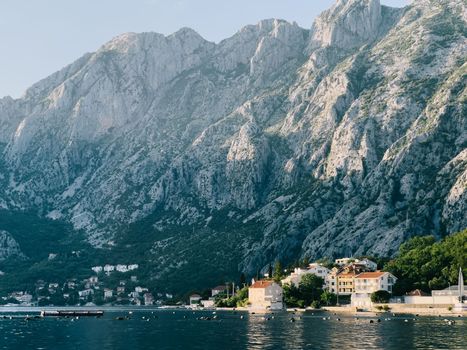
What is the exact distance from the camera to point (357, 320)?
603 ft

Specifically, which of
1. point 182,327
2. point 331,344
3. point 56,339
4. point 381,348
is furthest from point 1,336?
point 381,348

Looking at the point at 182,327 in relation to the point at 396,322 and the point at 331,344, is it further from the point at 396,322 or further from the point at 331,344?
the point at 331,344

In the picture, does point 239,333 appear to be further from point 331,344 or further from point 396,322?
point 396,322

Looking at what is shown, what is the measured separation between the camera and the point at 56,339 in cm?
14188

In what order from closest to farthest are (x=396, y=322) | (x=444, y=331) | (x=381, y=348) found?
(x=381, y=348)
(x=444, y=331)
(x=396, y=322)

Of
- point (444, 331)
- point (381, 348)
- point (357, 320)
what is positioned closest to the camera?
point (381, 348)

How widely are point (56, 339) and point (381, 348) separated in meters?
63.9

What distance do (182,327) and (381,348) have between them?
71.2m

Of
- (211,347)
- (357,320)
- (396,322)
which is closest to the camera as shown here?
(211,347)

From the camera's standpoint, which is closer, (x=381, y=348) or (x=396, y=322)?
(x=381, y=348)

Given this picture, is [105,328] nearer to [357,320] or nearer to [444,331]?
[357,320]

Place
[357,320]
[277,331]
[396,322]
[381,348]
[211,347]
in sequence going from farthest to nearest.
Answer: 1. [357,320]
2. [396,322]
3. [277,331]
4. [211,347]
5. [381,348]

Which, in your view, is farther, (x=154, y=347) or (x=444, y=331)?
(x=444, y=331)

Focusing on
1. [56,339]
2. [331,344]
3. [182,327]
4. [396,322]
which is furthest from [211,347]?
[396,322]
